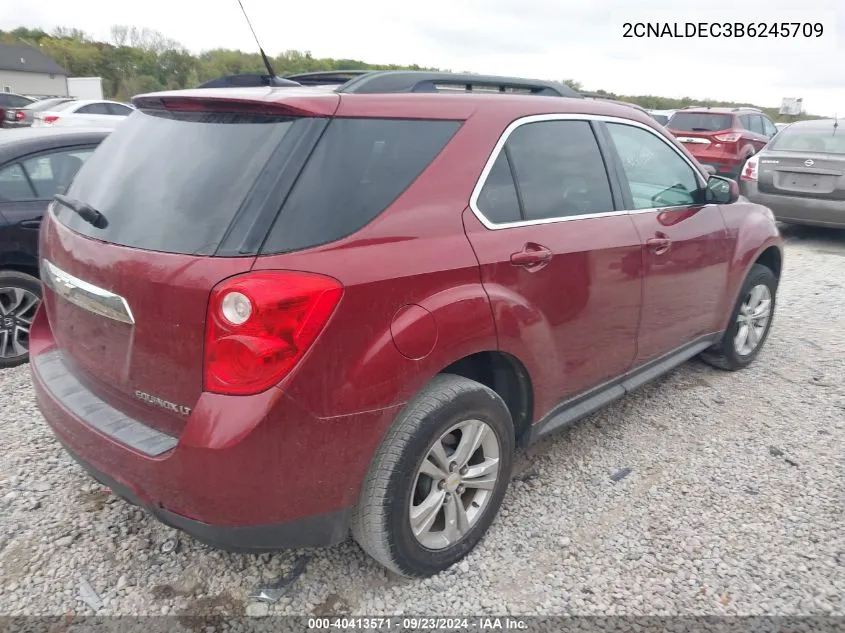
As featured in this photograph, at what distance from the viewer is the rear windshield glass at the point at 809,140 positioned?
26.8 feet

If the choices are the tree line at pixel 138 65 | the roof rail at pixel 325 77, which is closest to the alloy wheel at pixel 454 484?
the roof rail at pixel 325 77

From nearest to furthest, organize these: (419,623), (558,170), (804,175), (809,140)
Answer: (419,623)
(558,170)
(804,175)
(809,140)

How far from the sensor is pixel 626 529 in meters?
2.72

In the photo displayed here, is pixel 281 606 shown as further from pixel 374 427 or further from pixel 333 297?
pixel 333 297

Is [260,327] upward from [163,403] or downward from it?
upward

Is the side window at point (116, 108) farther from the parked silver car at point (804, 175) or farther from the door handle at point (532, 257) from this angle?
the door handle at point (532, 257)

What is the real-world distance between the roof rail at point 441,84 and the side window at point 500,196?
424 mm

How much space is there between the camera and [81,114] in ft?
45.4

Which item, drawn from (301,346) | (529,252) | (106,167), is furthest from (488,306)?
(106,167)

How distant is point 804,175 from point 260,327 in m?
8.25

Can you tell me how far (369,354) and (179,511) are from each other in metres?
0.74

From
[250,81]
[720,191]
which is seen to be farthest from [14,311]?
[720,191]

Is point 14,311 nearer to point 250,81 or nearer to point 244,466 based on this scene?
point 250,81

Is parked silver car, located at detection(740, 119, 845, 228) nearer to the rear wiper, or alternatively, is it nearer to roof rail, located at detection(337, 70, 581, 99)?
roof rail, located at detection(337, 70, 581, 99)
